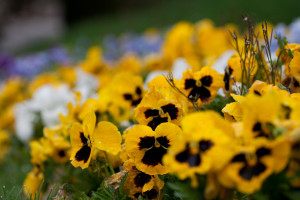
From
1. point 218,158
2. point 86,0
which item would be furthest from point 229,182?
point 86,0

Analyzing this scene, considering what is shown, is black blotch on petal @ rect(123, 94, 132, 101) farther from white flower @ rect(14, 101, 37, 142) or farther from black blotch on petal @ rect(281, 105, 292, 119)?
white flower @ rect(14, 101, 37, 142)

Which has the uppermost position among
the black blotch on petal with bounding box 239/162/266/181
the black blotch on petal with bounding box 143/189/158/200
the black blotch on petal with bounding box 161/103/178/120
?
the black blotch on petal with bounding box 239/162/266/181

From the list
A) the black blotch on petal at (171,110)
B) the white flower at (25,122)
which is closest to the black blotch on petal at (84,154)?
the black blotch on petal at (171,110)

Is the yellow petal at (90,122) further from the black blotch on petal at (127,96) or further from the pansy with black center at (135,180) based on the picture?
the black blotch on petal at (127,96)

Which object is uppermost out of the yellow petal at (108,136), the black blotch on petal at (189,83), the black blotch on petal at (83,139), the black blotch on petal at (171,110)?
the black blotch on petal at (189,83)

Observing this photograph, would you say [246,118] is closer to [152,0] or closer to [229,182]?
[229,182]

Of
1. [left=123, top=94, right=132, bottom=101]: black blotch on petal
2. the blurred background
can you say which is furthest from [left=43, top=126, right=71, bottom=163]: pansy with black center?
the blurred background
